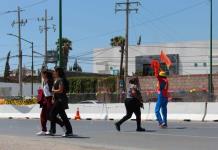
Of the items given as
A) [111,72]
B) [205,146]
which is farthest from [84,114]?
[111,72]

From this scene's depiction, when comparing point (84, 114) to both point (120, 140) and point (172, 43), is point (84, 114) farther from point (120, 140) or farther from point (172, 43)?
point (172, 43)

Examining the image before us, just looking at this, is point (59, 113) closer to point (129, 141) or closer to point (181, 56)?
point (129, 141)

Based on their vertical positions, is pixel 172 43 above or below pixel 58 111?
above

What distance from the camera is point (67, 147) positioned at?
446 inches

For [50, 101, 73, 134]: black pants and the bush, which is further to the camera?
the bush

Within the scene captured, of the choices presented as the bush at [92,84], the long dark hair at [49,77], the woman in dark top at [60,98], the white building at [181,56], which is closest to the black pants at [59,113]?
the woman in dark top at [60,98]

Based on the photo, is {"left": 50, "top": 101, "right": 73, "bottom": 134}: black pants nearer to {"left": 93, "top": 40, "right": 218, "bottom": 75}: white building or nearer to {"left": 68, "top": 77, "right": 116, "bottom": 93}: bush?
{"left": 68, "top": 77, "right": 116, "bottom": 93}: bush

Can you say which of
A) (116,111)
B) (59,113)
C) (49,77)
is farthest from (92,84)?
(59,113)

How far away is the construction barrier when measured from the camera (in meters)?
21.9

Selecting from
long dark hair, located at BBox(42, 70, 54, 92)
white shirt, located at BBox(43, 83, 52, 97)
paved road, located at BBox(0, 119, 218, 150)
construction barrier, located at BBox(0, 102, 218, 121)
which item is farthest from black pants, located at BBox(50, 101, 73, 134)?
construction barrier, located at BBox(0, 102, 218, 121)

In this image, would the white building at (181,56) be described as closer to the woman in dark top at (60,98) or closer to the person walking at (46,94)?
the person walking at (46,94)

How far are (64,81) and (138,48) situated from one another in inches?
2930

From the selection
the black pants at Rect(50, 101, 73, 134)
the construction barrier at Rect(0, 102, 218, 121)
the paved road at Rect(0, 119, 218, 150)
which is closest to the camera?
the paved road at Rect(0, 119, 218, 150)

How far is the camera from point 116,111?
2534 cm
